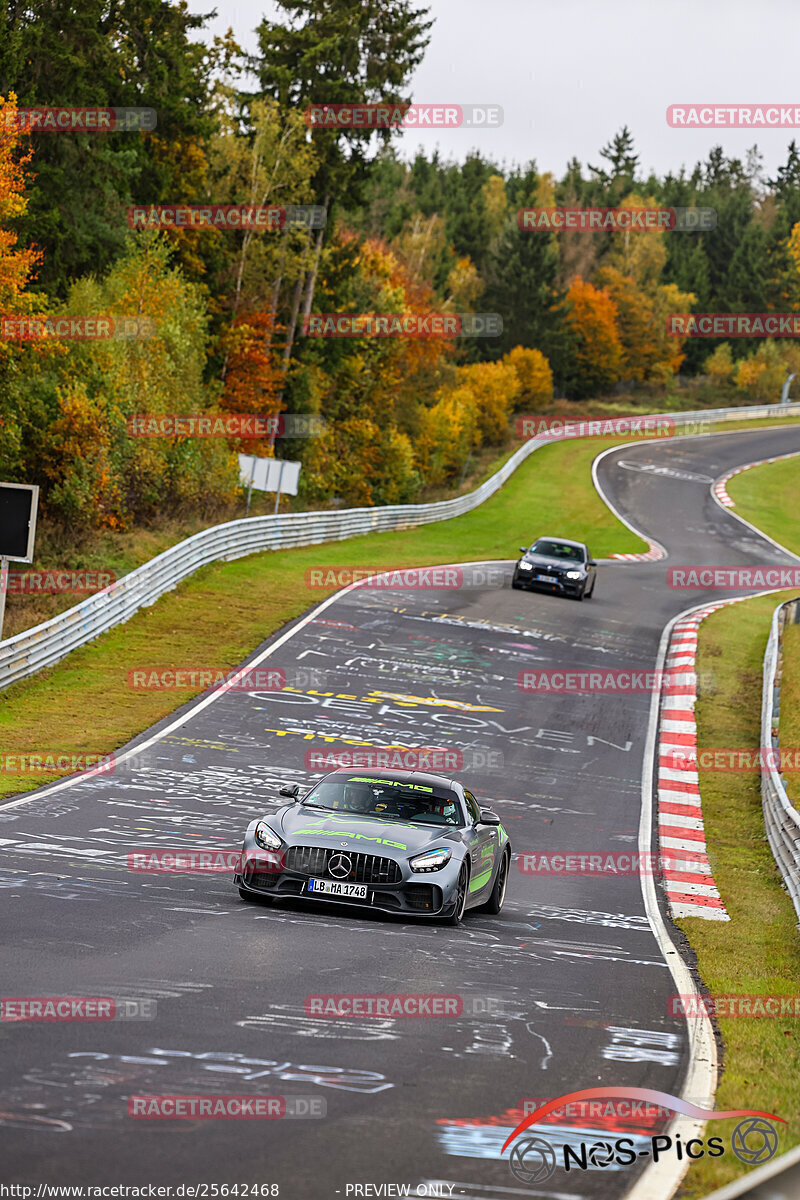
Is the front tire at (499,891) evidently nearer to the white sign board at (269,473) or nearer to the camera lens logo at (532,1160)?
the camera lens logo at (532,1160)

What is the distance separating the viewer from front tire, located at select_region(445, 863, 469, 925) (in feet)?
36.3

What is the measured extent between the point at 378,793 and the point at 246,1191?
23.3 feet

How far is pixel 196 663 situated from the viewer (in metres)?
25.5

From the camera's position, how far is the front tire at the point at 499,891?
40.7 feet

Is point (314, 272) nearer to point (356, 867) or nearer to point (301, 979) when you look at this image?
point (356, 867)

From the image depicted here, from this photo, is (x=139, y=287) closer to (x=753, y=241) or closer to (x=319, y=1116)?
(x=319, y=1116)

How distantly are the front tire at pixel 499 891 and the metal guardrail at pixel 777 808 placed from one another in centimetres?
336

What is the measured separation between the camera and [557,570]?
37094mm

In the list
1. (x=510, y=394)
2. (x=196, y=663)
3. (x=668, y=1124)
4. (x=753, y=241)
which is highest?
(x=753, y=241)

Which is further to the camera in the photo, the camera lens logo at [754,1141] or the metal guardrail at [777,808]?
the metal guardrail at [777,808]

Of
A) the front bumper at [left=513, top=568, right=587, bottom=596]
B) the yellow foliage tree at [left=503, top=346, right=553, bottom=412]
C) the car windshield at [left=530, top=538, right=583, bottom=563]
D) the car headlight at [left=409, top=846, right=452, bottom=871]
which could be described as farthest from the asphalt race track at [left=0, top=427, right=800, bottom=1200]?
the yellow foliage tree at [left=503, top=346, right=553, bottom=412]

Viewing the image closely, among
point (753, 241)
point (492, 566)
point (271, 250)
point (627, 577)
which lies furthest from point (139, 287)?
point (753, 241)

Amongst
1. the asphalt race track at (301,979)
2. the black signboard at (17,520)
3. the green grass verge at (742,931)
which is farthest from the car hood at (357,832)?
the black signboard at (17,520)

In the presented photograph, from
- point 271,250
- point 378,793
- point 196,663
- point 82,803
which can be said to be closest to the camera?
point 378,793
